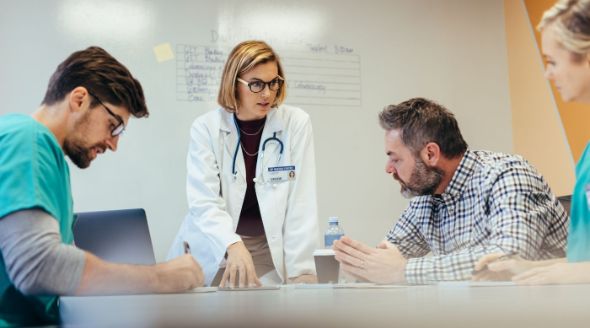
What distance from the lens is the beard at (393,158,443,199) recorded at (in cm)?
178

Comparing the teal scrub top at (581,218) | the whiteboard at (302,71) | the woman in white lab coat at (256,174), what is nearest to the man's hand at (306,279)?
the woman in white lab coat at (256,174)

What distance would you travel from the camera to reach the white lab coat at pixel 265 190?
2018mm

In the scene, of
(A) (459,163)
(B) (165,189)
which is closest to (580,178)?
(A) (459,163)

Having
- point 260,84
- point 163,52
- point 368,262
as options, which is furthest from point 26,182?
point 163,52

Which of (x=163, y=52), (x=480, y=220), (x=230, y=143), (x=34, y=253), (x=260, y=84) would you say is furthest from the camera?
(x=163, y=52)

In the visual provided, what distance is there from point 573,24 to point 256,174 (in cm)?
123

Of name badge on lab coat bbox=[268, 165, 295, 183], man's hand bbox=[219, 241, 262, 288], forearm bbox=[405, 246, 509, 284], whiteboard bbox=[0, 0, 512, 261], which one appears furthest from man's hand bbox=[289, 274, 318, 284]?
whiteboard bbox=[0, 0, 512, 261]

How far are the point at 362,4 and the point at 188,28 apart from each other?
983mm

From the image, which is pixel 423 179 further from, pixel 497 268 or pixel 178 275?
pixel 178 275

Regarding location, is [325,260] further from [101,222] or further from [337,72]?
[337,72]

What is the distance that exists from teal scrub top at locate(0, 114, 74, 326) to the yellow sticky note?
84.1 inches

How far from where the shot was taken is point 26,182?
0.90 metres

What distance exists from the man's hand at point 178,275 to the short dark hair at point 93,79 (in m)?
0.32

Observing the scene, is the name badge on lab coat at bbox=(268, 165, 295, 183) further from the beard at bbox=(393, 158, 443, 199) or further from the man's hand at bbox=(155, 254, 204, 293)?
the man's hand at bbox=(155, 254, 204, 293)
